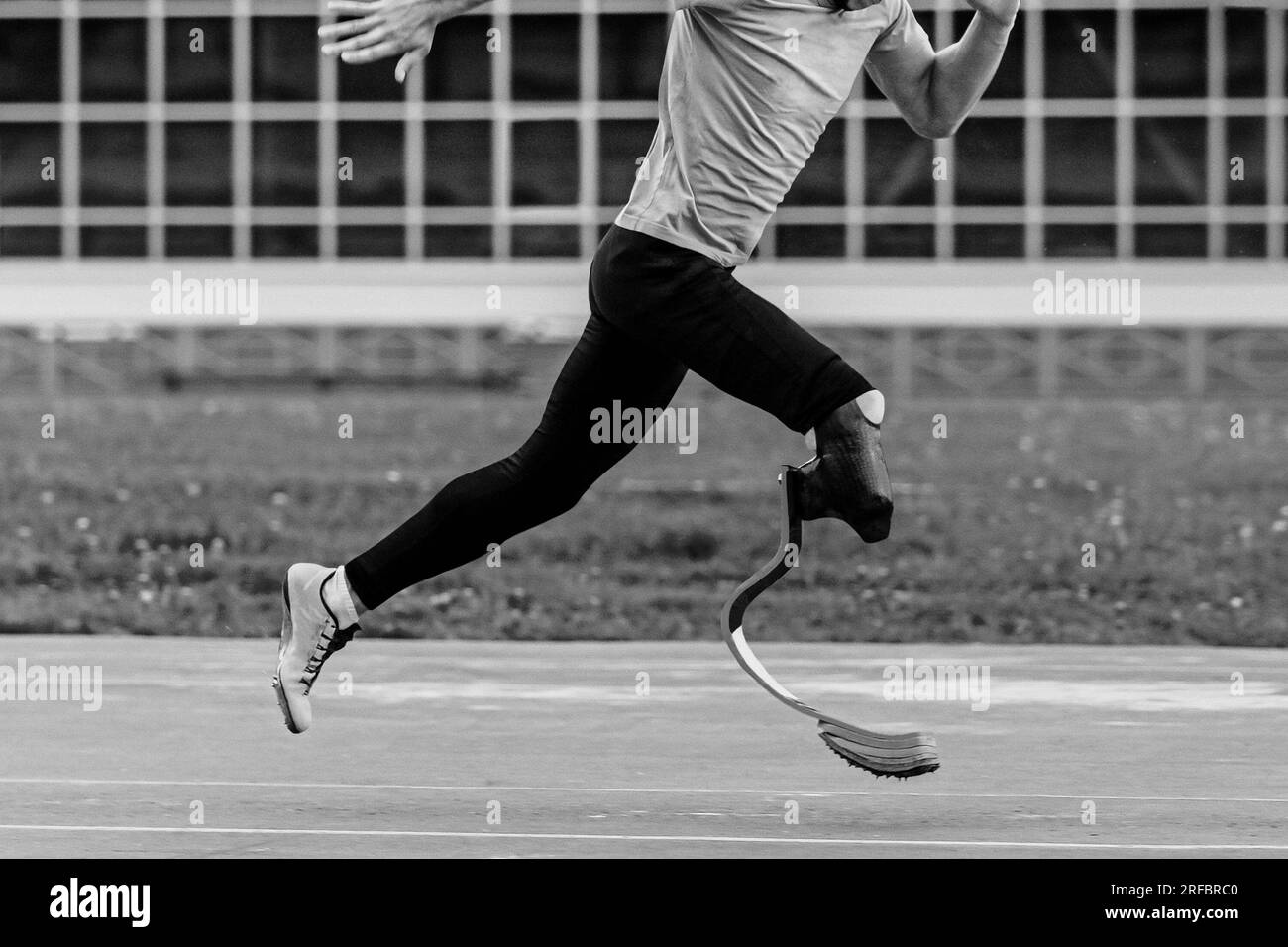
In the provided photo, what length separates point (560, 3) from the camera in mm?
27781

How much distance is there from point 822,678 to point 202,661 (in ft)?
8.25

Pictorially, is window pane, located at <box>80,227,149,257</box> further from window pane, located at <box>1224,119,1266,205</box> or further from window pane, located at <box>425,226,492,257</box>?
window pane, located at <box>1224,119,1266,205</box>

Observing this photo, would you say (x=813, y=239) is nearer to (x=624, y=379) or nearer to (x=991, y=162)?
(x=991, y=162)

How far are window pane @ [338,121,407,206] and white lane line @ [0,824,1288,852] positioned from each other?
23.3 metres

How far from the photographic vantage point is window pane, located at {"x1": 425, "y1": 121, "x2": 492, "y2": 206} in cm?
2838

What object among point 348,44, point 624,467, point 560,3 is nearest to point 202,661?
point 348,44

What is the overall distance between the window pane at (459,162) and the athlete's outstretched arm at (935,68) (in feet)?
74.4

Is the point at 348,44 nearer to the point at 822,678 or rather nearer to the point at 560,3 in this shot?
the point at 822,678

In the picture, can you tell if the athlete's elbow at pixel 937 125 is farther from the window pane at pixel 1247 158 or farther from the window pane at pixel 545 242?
the window pane at pixel 1247 158

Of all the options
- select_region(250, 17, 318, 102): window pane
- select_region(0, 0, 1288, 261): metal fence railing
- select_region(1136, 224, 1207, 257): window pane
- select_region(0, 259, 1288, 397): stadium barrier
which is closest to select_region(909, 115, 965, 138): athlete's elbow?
select_region(0, 0, 1288, 261): metal fence railing

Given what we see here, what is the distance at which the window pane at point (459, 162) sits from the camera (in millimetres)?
28375

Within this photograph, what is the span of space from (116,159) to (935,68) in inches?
981

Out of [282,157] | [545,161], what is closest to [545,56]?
[545,161]

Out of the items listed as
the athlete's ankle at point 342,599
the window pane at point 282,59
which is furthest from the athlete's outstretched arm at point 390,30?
the window pane at point 282,59
